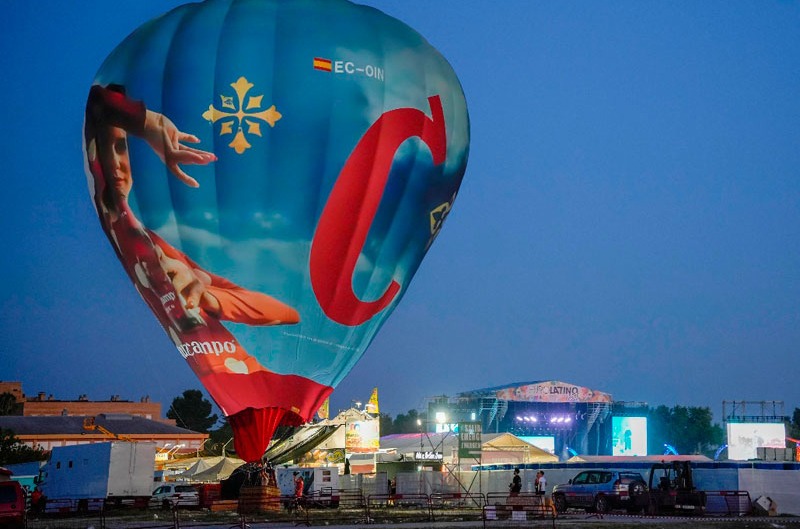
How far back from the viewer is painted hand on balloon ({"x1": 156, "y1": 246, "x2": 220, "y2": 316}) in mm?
33281

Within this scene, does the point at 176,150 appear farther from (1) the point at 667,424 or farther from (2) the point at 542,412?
(1) the point at 667,424

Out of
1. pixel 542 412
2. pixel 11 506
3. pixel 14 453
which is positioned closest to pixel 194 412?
pixel 542 412

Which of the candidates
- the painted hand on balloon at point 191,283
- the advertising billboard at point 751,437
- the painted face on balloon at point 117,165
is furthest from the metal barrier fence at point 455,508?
the advertising billboard at point 751,437

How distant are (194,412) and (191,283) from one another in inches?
5190

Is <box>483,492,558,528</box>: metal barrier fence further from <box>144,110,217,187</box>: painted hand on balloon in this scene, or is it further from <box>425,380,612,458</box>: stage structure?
<box>425,380,612,458</box>: stage structure

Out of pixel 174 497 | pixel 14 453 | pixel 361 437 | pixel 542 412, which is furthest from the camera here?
pixel 542 412

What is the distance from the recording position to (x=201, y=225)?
33.2m

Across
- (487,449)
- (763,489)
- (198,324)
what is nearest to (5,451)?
(487,449)

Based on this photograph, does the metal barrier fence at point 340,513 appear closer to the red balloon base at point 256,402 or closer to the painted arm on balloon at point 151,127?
the red balloon base at point 256,402

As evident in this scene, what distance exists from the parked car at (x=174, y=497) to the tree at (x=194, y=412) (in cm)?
11135

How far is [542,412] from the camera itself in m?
119

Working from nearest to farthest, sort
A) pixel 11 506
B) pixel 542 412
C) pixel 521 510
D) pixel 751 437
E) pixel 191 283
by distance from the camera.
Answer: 1. pixel 11 506
2. pixel 521 510
3. pixel 191 283
4. pixel 751 437
5. pixel 542 412

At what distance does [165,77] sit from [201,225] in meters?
5.02

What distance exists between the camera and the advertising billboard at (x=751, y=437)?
3748 inches
